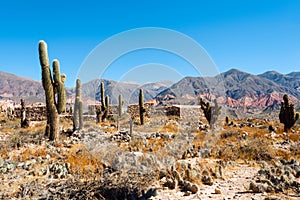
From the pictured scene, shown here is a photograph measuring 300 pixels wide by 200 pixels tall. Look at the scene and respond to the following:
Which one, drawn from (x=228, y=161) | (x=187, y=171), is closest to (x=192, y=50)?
(x=228, y=161)

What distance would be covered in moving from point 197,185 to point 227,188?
522 millimetres

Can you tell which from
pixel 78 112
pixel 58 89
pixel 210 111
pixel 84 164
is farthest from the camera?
pixel 210 111

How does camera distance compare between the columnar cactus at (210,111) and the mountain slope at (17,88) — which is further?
the mountain slope at (17,88)

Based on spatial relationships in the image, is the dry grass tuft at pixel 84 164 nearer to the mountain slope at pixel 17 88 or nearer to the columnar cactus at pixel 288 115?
the columnar cactus at pixel 288 115

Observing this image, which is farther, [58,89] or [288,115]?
[288,115]

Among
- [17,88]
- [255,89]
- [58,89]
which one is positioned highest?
[17,88]

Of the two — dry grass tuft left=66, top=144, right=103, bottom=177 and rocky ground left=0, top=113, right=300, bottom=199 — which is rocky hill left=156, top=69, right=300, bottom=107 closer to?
rocky ground left=0, top=113, right=300, bottom=199

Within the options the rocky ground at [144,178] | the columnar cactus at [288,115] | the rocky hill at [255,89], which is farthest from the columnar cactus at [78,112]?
the rocky hill at [255,89]

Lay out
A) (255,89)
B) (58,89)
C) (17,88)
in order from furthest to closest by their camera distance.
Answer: (17,88) < (255,89) < (58,89)

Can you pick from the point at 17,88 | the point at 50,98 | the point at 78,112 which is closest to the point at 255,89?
the point at 78,112

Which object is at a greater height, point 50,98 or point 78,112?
point 50,98

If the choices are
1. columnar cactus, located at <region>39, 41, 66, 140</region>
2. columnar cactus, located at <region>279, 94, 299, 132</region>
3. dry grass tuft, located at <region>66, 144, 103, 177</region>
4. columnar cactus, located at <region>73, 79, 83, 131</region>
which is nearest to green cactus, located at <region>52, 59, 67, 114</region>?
columnar cactus, located at <region>39, 41, 66, 140</region>

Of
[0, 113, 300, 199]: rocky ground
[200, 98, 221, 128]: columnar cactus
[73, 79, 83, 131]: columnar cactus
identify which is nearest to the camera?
[0, 113, 300, 199]: rocky ground

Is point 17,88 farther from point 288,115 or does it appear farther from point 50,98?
point 288,115
